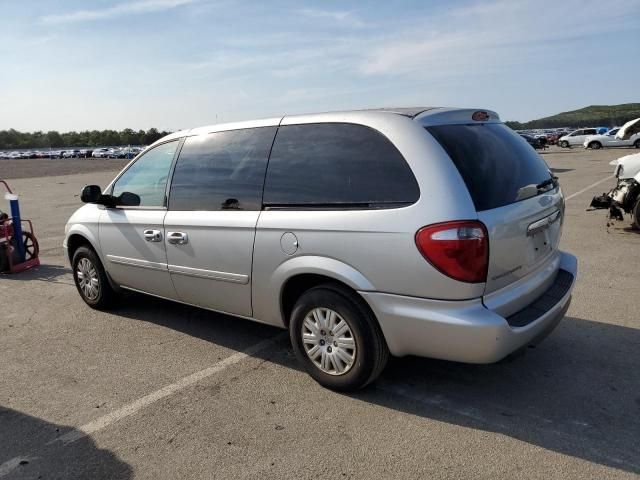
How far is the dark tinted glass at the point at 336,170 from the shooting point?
326cm

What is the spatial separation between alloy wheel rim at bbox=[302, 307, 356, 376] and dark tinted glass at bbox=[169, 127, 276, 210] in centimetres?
93

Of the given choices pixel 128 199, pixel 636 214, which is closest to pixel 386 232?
pixel 128 199

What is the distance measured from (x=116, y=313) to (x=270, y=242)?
2.69 meters

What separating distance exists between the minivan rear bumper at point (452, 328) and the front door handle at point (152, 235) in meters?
2.11

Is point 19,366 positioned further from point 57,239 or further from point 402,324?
point 57,239

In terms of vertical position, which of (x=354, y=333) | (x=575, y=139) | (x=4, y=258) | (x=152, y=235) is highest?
(x=152, y=235)

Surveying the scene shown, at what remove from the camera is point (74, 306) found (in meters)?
5.95

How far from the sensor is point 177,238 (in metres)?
4.38

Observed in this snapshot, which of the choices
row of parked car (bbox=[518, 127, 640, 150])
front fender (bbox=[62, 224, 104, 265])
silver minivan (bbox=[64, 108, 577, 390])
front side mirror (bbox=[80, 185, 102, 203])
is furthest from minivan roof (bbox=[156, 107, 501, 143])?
row of parked car (bbox=[518, 127, 640, 150])

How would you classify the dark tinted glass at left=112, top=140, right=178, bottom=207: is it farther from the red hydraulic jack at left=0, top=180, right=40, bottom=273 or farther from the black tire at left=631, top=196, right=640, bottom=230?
the black tire at left=631, top=196, right=640, bottom=230

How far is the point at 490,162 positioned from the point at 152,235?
2.86 meters

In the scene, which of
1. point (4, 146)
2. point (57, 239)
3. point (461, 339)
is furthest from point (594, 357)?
point (4, 146)

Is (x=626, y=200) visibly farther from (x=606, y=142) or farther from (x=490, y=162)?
(x=606, y=142)

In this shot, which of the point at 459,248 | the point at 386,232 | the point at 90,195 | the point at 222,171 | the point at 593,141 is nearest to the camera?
the point at 459,248
